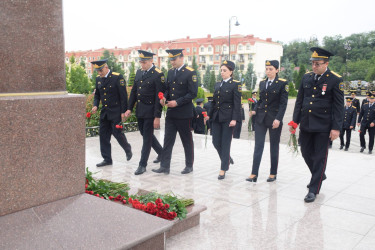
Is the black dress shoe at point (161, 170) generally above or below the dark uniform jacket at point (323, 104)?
below

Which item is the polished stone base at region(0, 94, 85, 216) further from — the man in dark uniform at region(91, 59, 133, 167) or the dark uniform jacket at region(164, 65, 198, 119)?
the man in dark uniform at region(91, 59, 133, 167)

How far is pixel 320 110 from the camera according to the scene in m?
4.88

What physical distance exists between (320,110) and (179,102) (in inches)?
85.3

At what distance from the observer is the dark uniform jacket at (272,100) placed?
5664 millimetres

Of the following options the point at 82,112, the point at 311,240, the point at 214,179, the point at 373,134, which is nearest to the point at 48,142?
the point at 82,112

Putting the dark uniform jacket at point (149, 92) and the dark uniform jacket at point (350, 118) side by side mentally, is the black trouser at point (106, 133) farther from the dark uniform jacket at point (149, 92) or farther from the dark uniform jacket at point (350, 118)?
the dark uniform jacket at point (350, 118)

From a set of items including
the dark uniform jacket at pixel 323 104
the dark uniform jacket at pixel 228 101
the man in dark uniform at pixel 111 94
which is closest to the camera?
the dark uniform jacket at pixel 323 104

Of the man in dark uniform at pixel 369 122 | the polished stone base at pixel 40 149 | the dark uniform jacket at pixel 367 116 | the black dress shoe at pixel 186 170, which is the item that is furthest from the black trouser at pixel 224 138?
the dark uniform jacket at pixel 367 116

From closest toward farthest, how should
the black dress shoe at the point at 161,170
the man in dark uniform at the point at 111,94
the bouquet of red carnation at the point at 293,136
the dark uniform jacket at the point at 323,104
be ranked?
the dark uniform jacket at the point at 323,104 < the bouquet of red carnation at the point at 293,136 < the black dress shoe at the point at 161,170 < the man in dark uniform at the point at 111,94

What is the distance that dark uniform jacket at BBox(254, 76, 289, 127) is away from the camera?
5664 mm

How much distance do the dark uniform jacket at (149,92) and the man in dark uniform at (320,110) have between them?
2.32m

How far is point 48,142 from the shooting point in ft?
10.0

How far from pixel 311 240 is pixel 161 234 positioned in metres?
1.50

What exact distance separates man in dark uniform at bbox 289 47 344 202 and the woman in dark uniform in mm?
1142
